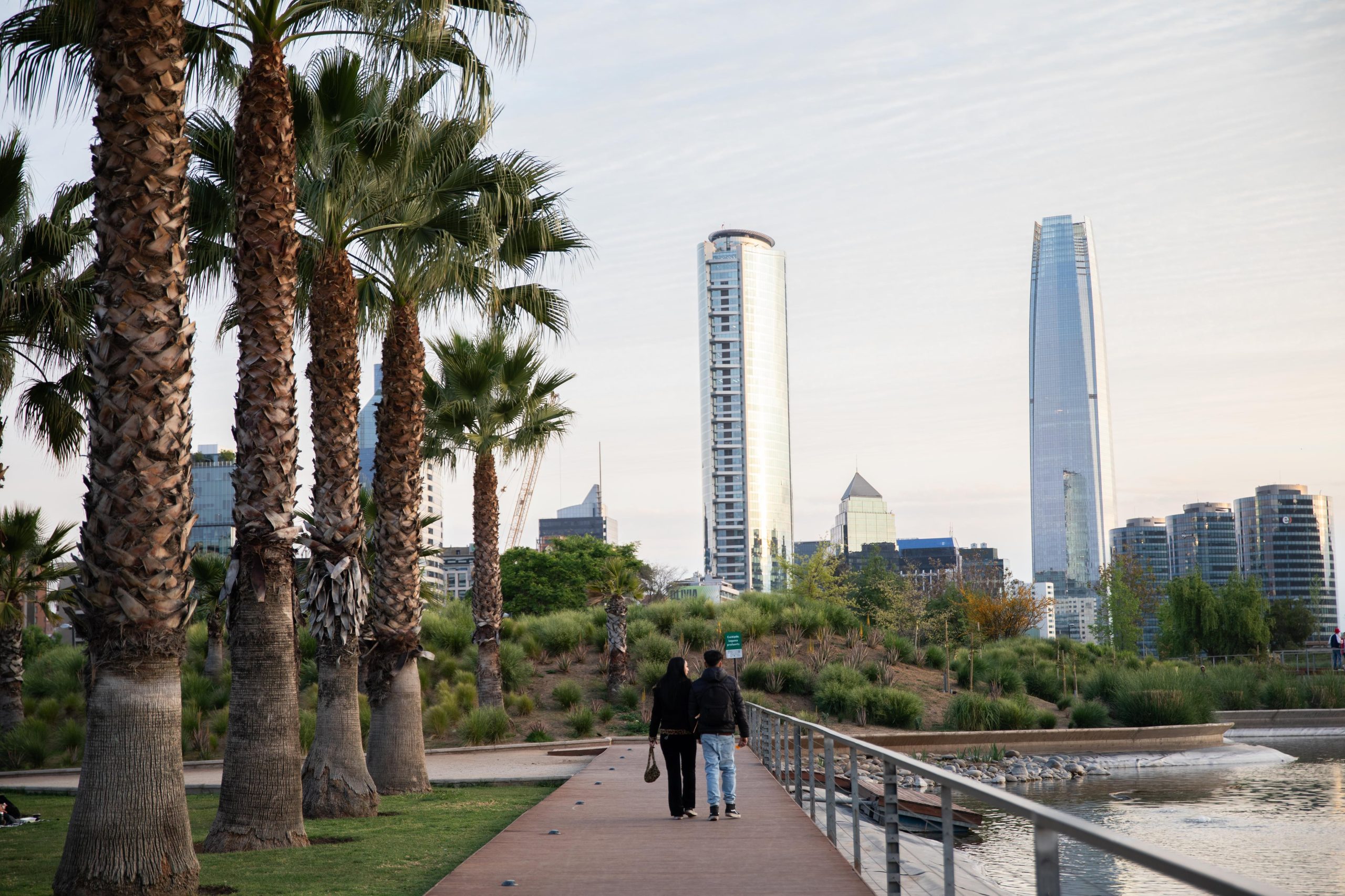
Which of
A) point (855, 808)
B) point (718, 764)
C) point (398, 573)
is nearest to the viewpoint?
point (855, 808)

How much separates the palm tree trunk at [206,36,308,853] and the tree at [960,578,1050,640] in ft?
105

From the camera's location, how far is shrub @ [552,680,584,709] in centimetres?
3045

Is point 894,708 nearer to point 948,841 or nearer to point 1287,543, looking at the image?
point 948,841

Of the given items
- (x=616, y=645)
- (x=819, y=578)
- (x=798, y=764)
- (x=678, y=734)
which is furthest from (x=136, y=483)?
(x=819, y=578)

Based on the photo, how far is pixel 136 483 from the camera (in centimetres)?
835

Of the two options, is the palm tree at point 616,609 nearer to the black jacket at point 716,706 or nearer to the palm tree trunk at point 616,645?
the palm tree trunk at point 616,645

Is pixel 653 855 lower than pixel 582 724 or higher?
higher

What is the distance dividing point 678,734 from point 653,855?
2.55 m

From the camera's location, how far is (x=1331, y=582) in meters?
191

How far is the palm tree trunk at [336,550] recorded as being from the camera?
1366 cm

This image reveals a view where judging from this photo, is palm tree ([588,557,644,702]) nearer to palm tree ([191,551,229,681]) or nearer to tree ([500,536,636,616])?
palm tree ([191,551,229,681])

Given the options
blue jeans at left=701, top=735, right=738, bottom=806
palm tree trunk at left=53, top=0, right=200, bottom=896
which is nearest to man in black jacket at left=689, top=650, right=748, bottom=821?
blue jeans at left=701, top=735, right=738, bottom=806

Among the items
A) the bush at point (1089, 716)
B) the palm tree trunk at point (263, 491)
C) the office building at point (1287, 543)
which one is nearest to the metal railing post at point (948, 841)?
the palm tree trunk at point (263, 491)

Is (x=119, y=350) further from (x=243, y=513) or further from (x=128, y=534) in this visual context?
(x=243, y=513)
